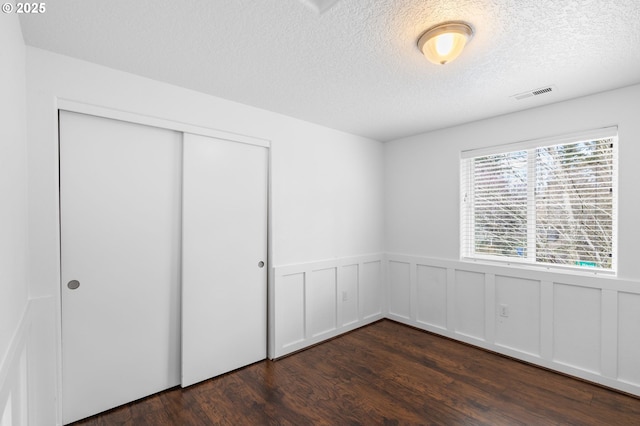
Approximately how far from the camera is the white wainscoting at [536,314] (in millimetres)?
2420

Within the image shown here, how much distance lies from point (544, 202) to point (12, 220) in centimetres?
388

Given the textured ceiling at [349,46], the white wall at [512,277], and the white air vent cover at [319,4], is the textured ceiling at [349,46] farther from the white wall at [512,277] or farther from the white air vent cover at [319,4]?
the white wall at [512,277]

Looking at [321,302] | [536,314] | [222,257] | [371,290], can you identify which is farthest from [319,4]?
[371,290]

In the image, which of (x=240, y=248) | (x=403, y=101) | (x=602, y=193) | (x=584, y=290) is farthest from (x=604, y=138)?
(x=240, y=248)

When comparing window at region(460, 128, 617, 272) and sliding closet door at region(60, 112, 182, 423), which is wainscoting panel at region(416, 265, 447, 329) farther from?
sliding closet door at region(60, 112, 182, 423)

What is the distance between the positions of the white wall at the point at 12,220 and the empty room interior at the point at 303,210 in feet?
0.09

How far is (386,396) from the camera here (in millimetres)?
2346

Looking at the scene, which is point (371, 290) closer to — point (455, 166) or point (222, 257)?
point (455, 166)

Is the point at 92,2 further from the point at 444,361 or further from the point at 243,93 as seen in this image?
the point at 444,361

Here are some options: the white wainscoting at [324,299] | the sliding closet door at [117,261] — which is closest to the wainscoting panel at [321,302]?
the white wainscoting at [324,299]

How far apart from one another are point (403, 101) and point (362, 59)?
2.82 ft

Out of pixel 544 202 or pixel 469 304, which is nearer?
pixel 544 202

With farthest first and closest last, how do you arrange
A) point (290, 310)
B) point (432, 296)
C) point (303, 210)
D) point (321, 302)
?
point (432, 296), point (321, 302), point (303, 210), point (290, 310)

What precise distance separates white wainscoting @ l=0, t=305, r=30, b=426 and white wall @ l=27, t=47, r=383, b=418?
31 cm
